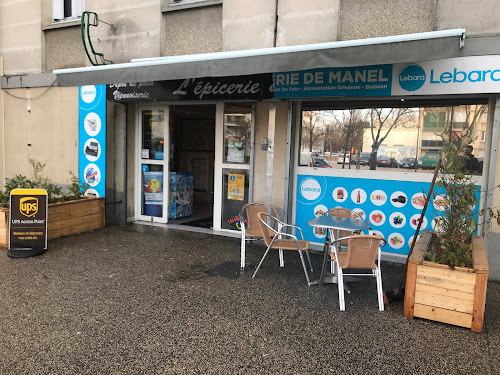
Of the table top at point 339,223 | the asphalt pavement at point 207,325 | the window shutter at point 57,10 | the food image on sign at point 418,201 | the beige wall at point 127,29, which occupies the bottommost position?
the asphalt pavement at point 207,325

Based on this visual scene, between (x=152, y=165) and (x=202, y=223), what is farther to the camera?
(x=202, y=223)

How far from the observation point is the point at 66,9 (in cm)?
869

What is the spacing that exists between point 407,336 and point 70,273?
12.9 ft

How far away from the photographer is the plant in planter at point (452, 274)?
3.67m

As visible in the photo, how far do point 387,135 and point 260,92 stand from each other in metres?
1.98

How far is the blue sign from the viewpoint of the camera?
17.7ft

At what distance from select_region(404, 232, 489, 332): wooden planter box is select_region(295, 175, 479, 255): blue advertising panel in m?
1.74

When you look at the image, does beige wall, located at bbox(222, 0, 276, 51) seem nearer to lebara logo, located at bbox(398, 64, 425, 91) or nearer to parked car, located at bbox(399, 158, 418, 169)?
lebara logo, located at bbox(398, 64, 425, 91)

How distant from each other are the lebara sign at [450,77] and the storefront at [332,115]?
1 centimetres

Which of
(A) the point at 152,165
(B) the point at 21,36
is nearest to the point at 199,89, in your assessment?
(A) the point at 152,165

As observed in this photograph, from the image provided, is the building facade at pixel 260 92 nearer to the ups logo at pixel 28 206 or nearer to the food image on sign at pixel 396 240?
the food image on sign at pixel 396 240

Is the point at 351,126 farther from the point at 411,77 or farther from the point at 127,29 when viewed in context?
the point at 127,29

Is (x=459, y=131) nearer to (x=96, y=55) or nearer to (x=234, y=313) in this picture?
(x=234, y=313)

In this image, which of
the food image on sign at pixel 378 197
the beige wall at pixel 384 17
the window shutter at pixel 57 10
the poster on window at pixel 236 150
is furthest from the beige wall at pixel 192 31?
the food image on sign at pixel 378 197
